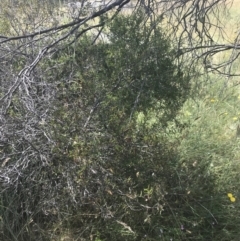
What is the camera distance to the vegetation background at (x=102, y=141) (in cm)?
242

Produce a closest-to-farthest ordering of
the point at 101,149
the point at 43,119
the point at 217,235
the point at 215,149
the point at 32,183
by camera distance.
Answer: the point at 43,119 < the point at 101,149 < the point at 32,183 < the point at 217,235 < the point at 215,149

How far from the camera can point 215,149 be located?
360 centimetres

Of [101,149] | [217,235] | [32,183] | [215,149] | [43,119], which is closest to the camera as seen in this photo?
[43,119]

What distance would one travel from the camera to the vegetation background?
2.42 metres

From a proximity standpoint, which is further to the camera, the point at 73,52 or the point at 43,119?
the point at 73,52

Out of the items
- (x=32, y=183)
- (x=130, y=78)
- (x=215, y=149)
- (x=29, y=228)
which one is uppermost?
(x=215, y=149)

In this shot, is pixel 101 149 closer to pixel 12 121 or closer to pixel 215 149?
pixel 12 121

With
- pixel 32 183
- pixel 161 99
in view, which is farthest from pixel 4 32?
pixel 161 99

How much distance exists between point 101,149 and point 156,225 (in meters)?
0.71

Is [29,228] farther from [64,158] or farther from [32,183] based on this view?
[64,158]

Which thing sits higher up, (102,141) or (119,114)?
(119,114)

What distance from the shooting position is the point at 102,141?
251 centimetres

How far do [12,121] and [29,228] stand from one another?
0.75 meters

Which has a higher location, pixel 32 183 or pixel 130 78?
pixel 130 78
